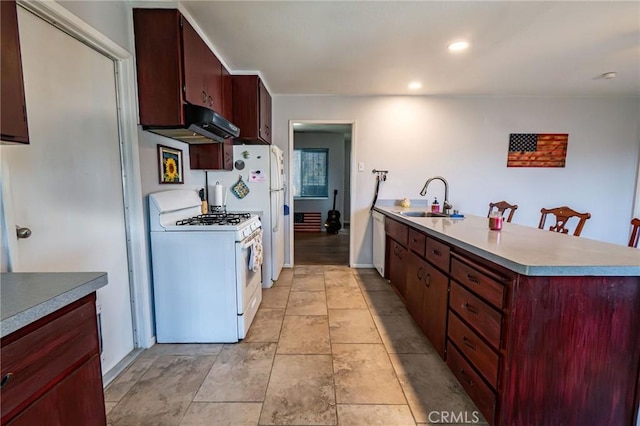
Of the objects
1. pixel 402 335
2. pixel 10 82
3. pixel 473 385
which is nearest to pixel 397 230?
pixel 402 335

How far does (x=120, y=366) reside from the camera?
5.86ft

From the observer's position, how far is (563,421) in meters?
1.19

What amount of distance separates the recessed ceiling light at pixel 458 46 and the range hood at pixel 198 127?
1.93 metres

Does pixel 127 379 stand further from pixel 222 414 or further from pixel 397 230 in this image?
pixel 397 230

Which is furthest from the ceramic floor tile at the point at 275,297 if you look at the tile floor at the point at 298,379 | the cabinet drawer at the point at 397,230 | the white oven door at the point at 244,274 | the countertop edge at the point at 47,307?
the countertop edge at the point at 47,307

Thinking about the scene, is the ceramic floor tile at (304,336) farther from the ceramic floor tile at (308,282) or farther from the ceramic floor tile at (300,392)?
the ceramic floor tile at (308,282)

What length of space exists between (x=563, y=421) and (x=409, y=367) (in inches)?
30.8

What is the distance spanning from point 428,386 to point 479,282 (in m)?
0.74

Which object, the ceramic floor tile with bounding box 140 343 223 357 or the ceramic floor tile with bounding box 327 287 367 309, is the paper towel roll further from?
the ceramic floor tile with bounding box 327 287 367 309

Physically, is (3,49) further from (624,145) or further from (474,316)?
(624,145)

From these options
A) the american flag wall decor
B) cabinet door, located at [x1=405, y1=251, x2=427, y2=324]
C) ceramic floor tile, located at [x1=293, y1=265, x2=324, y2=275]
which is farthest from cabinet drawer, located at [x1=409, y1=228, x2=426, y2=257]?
the american flag wall decor

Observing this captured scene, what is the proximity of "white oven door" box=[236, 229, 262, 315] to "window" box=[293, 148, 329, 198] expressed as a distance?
4638 millimetres

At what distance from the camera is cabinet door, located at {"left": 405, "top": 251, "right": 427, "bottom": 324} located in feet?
7.06

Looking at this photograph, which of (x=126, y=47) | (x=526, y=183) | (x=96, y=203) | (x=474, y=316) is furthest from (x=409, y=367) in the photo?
(x=526, y=183)
